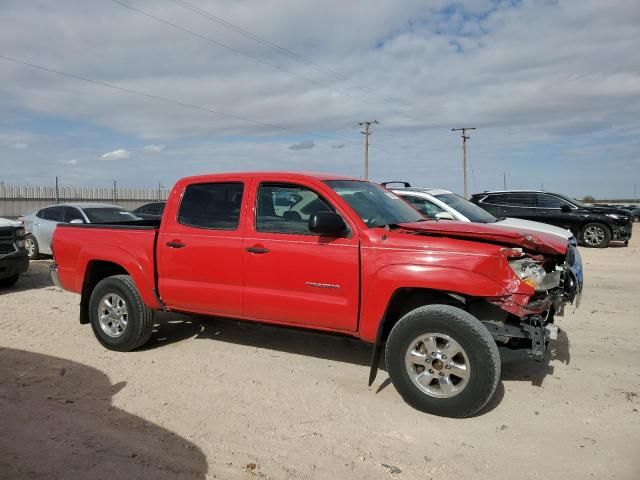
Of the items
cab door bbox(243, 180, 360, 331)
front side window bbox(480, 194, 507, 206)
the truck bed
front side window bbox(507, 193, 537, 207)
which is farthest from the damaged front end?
front side window bbox(507, 193, 537, 207)

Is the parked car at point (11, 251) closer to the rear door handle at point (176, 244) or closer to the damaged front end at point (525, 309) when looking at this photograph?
the rear door handle at point (176, 244)

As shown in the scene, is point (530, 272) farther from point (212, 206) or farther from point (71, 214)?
point (71, 214)

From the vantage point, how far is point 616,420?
406 centimetres

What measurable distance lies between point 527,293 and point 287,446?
6.73 ft

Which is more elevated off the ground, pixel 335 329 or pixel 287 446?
pixel 335 329

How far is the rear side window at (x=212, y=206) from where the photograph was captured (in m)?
5.24

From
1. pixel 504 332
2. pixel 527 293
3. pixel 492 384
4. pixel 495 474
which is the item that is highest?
pixel 527 293

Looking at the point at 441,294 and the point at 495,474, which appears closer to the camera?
the point at 495,474

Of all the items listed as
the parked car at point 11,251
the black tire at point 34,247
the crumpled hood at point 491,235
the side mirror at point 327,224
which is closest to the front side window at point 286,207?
the side mirror at point 327,224

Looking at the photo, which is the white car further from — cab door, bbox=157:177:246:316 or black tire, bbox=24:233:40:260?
black tire, bbox=24:233:40:260


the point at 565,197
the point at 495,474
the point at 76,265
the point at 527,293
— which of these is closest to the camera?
the point at 495,474

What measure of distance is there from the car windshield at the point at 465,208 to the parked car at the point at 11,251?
7473 millimetres

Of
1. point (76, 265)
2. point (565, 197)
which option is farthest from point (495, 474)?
point (565, 197)

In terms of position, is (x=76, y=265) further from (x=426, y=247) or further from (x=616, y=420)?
(x=616, y=420)
